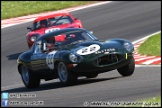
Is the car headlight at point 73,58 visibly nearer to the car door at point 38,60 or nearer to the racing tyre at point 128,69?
the car door at point 38,60

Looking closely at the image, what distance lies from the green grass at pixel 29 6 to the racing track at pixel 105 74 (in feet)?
5.14

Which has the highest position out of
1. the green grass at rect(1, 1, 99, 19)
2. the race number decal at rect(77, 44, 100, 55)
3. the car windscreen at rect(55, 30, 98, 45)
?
the green grass at rect(1, 1, 99, 19)

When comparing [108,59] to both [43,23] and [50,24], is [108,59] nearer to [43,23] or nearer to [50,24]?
[50,24]

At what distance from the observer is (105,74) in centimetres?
1505

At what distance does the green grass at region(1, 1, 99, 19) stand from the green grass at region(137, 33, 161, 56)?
38.2 ft

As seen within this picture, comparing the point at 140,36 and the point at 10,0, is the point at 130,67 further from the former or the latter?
the point at 10,0

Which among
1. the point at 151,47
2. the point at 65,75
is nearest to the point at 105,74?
the point at 65,75

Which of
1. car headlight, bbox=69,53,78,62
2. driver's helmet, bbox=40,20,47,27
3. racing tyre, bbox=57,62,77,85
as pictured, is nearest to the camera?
car headlight, bbox=69,53,78,62

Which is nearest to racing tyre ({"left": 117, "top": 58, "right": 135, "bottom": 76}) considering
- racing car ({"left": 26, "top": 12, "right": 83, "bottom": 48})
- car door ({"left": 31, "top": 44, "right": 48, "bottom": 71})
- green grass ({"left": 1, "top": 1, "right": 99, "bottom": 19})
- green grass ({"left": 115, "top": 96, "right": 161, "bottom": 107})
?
car door ({"left": 31, "top": 44, "right": 48, "bottom": 71})

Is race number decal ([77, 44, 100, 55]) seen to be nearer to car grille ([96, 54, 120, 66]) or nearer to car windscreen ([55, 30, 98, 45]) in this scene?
car grille ([96, 54, 120, 66])

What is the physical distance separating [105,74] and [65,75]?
7.88 ft

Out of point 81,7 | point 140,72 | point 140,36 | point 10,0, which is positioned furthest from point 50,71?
point 10,0

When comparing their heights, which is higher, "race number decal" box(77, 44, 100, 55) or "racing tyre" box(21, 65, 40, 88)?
"race number decal" box(77, 44, 100, 55)

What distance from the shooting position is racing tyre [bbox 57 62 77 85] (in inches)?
498
